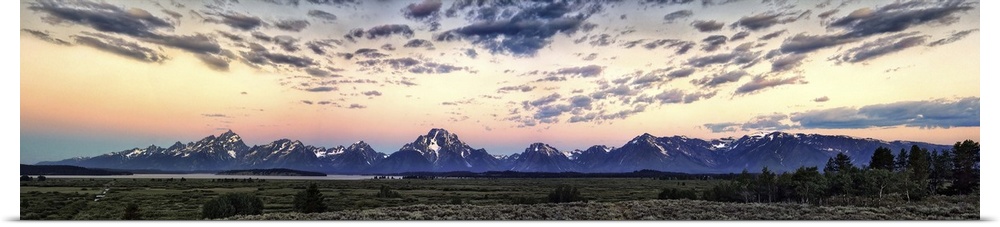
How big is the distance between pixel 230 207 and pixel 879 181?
154ft

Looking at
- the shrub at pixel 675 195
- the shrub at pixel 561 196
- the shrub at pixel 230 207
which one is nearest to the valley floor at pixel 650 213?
the shrub at pixel 230 207

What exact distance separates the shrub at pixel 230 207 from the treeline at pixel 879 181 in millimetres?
43503

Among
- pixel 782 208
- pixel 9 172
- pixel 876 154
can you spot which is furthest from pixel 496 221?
pixel 876 154

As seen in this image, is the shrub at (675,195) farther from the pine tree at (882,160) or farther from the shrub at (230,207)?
the shrub at (230,207)

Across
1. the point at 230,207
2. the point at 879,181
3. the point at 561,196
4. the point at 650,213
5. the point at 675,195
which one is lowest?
the point at 561,196

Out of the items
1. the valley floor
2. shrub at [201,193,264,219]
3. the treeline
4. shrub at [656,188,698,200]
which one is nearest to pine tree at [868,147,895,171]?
the treeline

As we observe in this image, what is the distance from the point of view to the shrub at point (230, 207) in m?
38.5

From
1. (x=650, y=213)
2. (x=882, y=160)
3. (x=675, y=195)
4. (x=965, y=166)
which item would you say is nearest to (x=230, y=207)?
(x=650, y=213)

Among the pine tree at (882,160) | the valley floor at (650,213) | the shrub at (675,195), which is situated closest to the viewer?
the valley floor at (650,213)

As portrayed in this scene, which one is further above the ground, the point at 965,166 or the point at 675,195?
the point at 965,166

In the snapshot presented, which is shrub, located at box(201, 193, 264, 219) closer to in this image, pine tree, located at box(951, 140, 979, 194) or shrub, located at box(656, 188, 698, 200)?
shrub, located at box(656, 188, 698, 200)

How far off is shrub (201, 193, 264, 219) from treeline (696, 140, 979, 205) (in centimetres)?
4350

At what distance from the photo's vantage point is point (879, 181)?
33562 millimetres

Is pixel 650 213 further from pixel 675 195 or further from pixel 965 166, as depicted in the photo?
pixel 965 166
